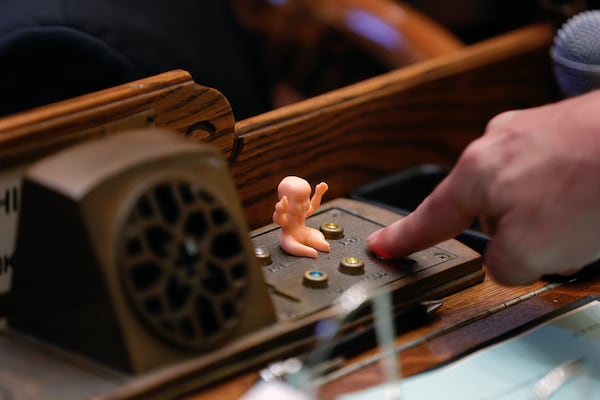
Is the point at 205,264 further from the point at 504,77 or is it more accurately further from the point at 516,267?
the point at 504,77

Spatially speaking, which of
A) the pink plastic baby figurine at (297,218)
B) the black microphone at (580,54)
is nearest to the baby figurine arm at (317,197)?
the pink plastic baby figurine at (297,218)

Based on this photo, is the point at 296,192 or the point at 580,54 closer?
the point at 296,192

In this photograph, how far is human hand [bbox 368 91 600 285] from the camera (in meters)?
0.67

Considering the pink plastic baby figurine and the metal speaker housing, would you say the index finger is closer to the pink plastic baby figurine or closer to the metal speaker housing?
the pink plastic baby figurine

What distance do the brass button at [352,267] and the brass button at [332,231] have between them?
6 centimetres

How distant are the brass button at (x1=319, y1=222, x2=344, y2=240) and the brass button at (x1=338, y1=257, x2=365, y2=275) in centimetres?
6

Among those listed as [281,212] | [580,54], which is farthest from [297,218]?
[580,54]

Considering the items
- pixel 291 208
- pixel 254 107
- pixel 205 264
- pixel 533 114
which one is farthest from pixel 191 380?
pixel 254 107

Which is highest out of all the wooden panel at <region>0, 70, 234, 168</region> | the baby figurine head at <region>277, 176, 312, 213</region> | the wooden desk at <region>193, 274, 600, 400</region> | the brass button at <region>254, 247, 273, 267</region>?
the wooden panel at <region>0, 70, 234, 168</region>

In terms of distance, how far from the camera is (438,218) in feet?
2.37

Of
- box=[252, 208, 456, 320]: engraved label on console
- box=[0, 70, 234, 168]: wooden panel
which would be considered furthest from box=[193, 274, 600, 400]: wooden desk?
box=[0, 70, 234, 168]: wooden panel

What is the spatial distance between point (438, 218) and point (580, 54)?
0.38 meters

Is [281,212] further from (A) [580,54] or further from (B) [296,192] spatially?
(A) [580,54]

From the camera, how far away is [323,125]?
3.19 feet
